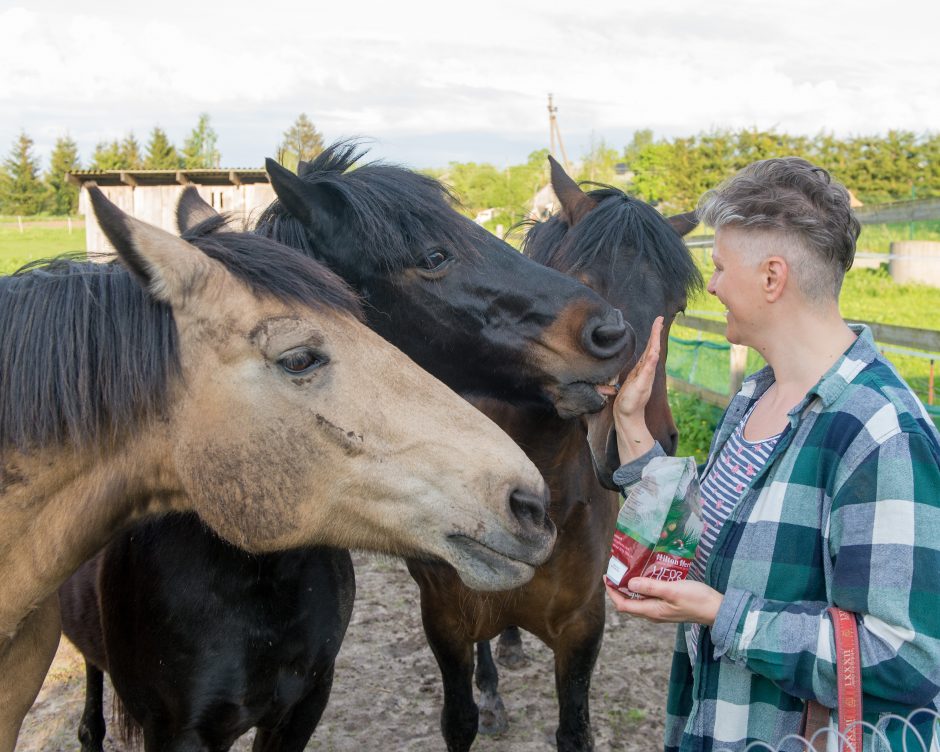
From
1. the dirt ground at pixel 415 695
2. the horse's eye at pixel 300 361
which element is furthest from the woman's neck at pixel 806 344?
the dirt ground at pixel 415 695

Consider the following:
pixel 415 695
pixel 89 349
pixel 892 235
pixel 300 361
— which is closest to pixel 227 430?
pixel 300 361

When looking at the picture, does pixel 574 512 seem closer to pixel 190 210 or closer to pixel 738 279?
pixel 738 279

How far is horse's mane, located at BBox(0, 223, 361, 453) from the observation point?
177cm

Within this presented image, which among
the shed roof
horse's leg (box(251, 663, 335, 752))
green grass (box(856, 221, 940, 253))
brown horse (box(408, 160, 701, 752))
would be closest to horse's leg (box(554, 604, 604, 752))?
brown horse (box(408, 160, 701, 752))

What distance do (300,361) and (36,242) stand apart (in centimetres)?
3899

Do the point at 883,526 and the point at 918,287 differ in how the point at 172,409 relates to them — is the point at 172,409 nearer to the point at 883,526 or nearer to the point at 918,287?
the point at 883,526

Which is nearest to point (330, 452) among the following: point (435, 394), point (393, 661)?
point (435, 394)

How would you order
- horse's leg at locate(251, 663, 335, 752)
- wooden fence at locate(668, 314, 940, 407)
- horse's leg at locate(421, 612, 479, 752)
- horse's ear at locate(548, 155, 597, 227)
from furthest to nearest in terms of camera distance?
wooden fence at locate(668, 314, 940, 407) < horse's ear at locate(548, 155, 597, 227) < horse's leg at locate(421, 612, 479, 752) < horse's leg at locate(251, 663, 335, 752)

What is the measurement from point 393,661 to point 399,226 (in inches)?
Result: 127

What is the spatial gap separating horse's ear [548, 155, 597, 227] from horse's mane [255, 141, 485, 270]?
3.37 feet

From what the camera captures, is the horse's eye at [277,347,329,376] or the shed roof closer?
the horse's eye at [277,347,329,376]

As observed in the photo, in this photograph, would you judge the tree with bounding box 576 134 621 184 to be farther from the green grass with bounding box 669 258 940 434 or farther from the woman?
the woman

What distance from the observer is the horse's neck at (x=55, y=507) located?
1.80m

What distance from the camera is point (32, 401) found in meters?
1.76
